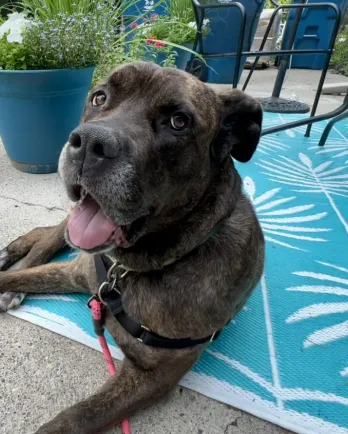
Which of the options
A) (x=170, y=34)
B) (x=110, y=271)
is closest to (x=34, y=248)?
(x=110, y=271)

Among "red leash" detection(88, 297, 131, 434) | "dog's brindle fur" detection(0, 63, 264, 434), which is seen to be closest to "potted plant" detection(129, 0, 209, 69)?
"dog's brindle fur" detection(0, 63, 264, 434)

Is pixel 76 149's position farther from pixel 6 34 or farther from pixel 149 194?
pixel 6 34

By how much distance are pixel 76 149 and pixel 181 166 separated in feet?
1.31

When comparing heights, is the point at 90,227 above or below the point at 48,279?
above

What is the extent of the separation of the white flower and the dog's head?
179 cm

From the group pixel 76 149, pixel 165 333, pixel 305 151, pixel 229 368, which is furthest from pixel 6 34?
pixel 305 151

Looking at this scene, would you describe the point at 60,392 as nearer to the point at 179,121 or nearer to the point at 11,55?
the point at 179,121

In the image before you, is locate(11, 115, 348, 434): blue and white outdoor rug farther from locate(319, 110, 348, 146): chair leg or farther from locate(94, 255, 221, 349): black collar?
locate(319, 110, 348, 146): chair leg

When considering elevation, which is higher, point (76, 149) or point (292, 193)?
point (76, 149)

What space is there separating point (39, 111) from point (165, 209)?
2.01m

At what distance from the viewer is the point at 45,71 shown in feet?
8.93

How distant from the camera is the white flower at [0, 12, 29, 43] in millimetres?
2830

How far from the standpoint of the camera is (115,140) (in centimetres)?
114

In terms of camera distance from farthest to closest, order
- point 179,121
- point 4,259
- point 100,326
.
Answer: point 4,259 < point 100,326 < point 179,121
